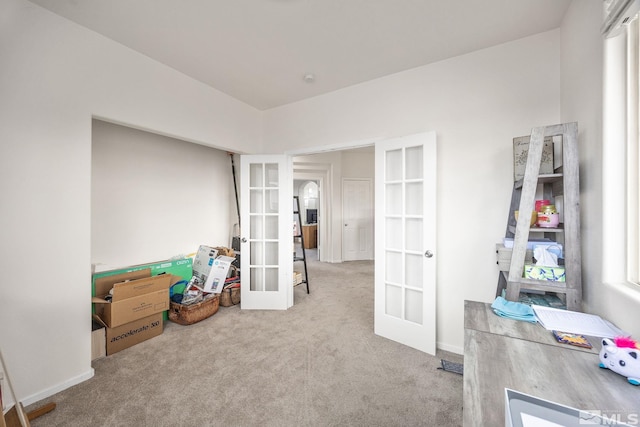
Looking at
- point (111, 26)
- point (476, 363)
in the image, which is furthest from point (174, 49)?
point (476, 363)

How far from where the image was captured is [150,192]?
3324 mm

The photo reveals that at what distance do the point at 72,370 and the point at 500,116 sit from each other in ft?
13.1

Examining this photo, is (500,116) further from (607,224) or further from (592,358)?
(592,358)

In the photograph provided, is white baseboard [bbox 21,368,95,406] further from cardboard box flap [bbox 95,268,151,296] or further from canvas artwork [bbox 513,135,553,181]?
canvas artwork [bbox 513,135,553,181]

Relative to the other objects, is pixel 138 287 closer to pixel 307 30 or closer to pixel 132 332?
pixel 132 332

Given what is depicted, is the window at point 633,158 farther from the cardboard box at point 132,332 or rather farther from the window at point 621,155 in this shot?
the cardboard box at point 132,332

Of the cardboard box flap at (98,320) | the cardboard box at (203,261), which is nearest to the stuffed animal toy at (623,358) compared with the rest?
the cardboard box flap at (98,320)

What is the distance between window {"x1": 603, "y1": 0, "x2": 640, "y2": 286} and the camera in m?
1.16

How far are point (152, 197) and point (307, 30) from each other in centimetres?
280

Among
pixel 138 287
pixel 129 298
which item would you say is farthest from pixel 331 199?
pixel 129 298

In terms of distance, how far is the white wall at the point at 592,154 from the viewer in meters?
1.18

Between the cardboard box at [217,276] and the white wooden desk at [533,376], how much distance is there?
2922mm

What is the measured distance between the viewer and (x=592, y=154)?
1.40m

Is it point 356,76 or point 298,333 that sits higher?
point 356,76
